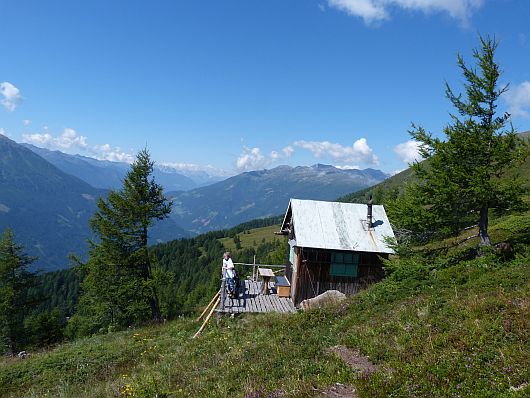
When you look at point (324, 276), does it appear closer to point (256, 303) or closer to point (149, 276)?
point (256, 303)

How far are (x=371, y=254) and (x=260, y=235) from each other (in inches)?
6434

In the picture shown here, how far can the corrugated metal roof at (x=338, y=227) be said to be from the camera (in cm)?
2291

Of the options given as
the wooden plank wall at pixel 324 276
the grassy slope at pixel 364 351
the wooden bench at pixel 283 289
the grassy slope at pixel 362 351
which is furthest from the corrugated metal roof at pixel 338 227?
the grassy slope at pixel 362 351

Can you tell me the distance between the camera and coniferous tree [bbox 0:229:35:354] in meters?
33.2

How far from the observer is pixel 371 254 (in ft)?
76.9

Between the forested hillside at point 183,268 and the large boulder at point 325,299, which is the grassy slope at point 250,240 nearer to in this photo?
the forested hillside at point 183,268

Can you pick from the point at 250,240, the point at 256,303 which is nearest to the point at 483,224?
the point at 256,303

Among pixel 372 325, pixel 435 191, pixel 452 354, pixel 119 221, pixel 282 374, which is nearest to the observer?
pixel 452 354

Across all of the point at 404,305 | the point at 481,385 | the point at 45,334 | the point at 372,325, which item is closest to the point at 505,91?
the point at 404,305

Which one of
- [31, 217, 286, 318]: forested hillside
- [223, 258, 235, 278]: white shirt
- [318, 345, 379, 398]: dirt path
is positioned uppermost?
[223, 258, 235, 278]: white shirt

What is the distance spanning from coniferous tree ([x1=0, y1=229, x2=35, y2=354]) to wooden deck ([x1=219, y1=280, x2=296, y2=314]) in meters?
21.7

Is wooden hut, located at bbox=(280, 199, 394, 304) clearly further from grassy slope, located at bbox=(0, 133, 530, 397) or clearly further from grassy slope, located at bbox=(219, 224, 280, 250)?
grassy slope, located at bbox=(219, 224, 280, 250)

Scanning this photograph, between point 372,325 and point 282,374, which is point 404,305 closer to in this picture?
point 372,325

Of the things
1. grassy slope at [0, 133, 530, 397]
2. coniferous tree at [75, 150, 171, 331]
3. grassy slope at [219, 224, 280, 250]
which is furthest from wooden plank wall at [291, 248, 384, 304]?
grassy slope at [219, 224, 280, 250]
